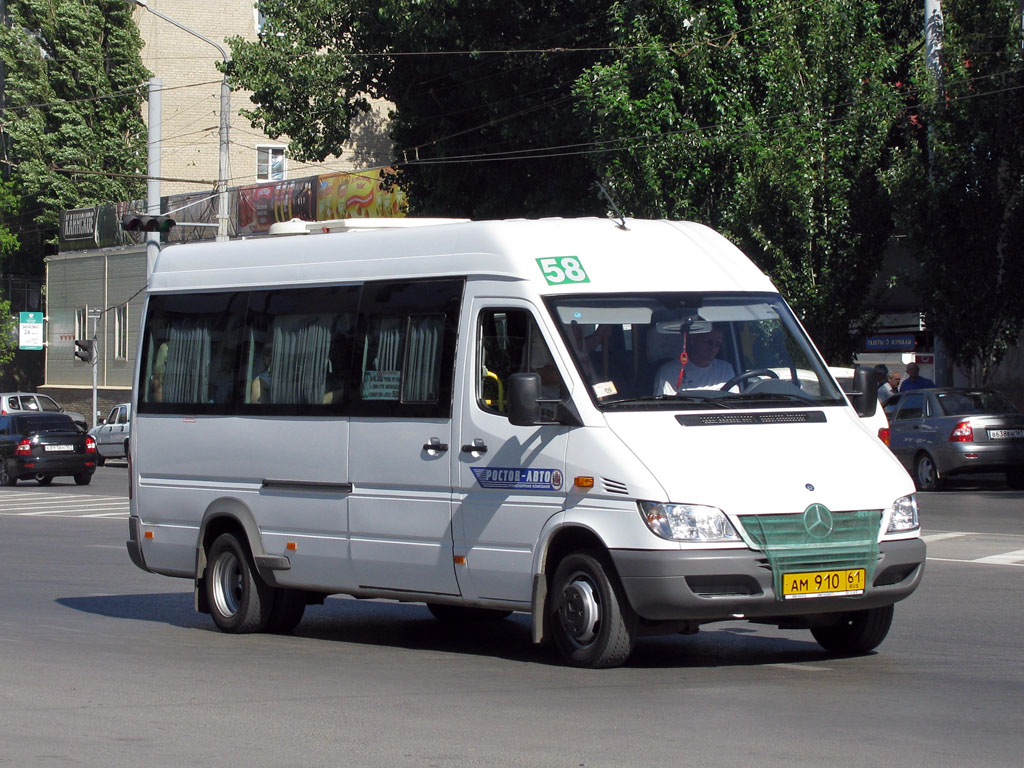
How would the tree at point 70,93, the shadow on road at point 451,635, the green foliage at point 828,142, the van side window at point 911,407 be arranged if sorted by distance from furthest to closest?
1. the tree at point 70,93
2. the green foliage at point 828,142
3. the van side window at point 911,407
4. the shadow on road at point 451,635

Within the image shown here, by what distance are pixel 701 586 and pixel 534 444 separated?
135cm

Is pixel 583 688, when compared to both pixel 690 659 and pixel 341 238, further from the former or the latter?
pixel 341 238

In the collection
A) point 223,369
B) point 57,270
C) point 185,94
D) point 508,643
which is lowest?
point 508,643

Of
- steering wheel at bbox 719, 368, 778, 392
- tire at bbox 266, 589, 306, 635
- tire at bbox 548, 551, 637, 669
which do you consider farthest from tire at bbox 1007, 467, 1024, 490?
tire at bbox 548, 551, 637, 669

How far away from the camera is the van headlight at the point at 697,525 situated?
863cm

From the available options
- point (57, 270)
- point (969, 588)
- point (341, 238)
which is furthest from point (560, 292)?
point (57, 270)

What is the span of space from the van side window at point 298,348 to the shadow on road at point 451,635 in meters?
1.65

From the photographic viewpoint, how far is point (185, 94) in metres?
66.2

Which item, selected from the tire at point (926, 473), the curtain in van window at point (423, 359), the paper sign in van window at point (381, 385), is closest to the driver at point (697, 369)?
the curtain in van window at point (423, 359)

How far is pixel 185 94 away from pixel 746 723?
2431 inches

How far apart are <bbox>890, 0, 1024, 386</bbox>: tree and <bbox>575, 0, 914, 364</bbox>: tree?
46.7 inches

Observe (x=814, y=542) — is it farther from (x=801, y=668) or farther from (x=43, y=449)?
(x=43, y=449)

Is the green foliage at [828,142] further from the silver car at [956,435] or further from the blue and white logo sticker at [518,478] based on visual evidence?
the blue and white logo sticker at [518,478]

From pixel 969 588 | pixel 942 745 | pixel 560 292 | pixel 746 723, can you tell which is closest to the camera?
pixel 942 745
